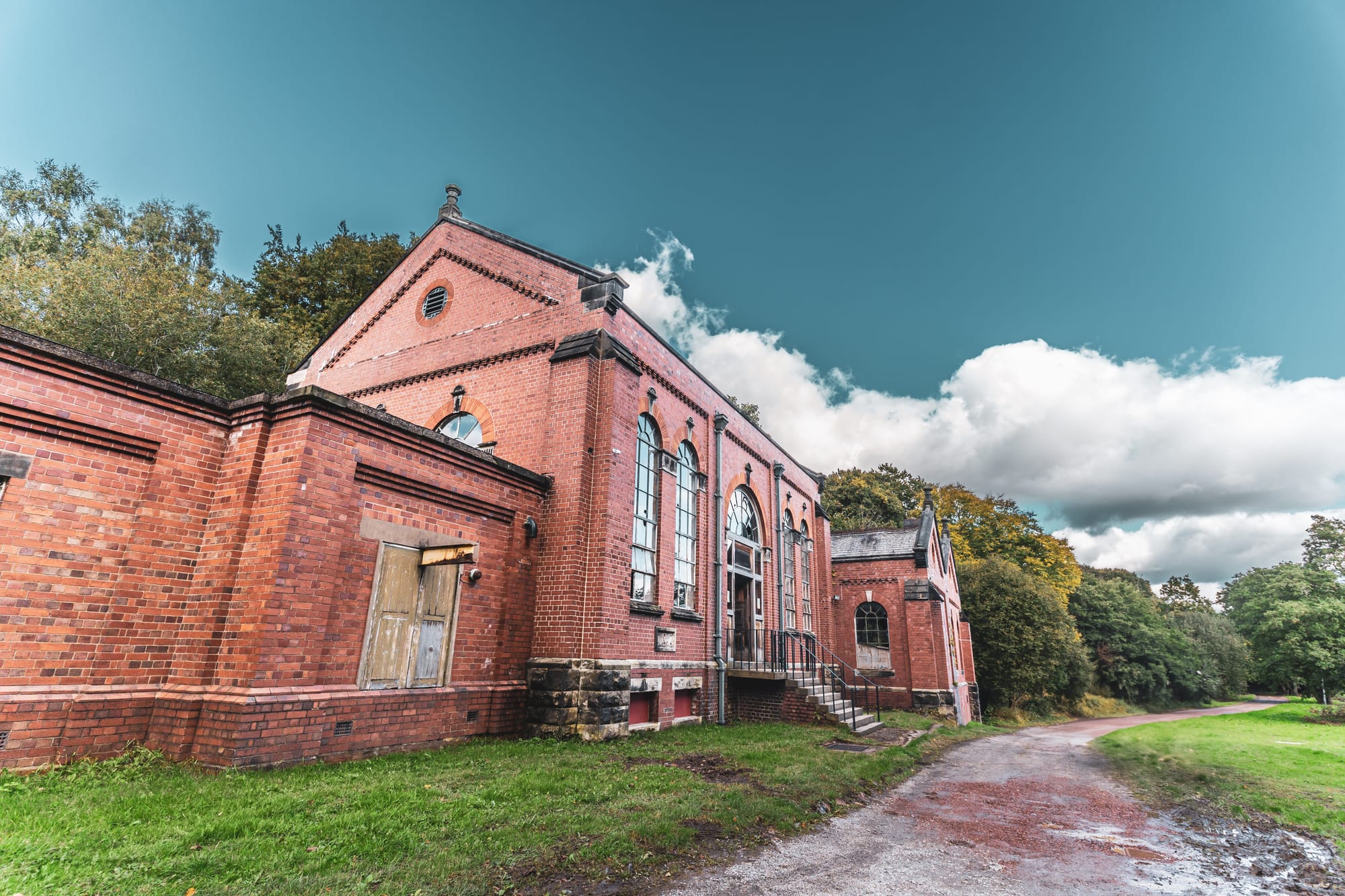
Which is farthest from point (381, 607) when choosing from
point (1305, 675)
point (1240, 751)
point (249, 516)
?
point (1305, 675)

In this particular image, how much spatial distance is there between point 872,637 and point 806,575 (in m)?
4.48

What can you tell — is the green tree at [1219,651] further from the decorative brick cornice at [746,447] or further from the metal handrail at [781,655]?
the decorative brick cornice at [746,447]

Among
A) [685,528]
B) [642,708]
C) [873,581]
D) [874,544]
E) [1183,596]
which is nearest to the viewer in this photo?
[642,708]

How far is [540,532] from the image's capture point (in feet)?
35.7

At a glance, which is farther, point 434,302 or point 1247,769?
point 434,302

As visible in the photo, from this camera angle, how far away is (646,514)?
41.8ft

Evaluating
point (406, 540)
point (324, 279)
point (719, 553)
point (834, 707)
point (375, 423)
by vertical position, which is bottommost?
point (834, 707)

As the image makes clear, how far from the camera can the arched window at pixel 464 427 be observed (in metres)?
12.8

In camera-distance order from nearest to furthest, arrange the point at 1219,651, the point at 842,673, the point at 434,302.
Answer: the point at 434,302
the point at 842,673
the point at 1219,651

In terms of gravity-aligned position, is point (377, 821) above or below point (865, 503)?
below

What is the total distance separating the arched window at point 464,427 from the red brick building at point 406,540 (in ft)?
0.17

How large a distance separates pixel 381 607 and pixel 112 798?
3351 mm

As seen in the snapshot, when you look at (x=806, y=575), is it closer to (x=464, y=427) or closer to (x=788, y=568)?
(x=788, y=568)

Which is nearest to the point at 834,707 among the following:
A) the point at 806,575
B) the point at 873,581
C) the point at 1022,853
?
the point at 806,575
